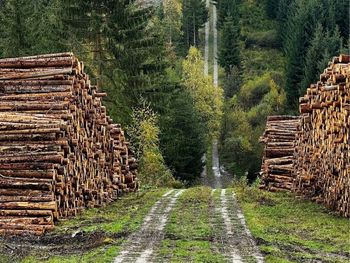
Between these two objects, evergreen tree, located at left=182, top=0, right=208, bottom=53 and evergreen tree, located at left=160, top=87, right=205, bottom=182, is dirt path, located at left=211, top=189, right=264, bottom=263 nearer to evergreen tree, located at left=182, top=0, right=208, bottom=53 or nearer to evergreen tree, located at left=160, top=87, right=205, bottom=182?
evergreen tree, located at left=160, top=87, right=205, bottom=182

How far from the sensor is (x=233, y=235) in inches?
570

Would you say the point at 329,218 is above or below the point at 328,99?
below

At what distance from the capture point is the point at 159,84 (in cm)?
4294

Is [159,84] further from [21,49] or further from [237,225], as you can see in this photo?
[237,225]

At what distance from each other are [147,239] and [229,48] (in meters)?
76.7

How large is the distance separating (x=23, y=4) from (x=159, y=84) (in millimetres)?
10735

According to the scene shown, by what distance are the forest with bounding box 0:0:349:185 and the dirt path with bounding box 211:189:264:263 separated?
611 inches

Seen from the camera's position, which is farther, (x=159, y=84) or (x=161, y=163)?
(x=159, y=84)

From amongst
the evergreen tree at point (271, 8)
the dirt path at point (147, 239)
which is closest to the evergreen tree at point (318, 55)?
the evergreen tree at point (271, 8)

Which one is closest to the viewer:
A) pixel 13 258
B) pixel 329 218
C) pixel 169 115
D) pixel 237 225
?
pixel 13 258

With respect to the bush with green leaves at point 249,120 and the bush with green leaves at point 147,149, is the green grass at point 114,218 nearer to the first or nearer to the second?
the bush with green leaves at point 147,149

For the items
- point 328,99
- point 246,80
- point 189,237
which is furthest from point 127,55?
point 246,80

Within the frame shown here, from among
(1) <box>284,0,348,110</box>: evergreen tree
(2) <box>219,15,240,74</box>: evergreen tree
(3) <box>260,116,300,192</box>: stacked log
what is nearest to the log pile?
(3) <box>260,116,300,192</box>: stacked log

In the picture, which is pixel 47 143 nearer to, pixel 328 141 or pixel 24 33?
pixel 328 141
